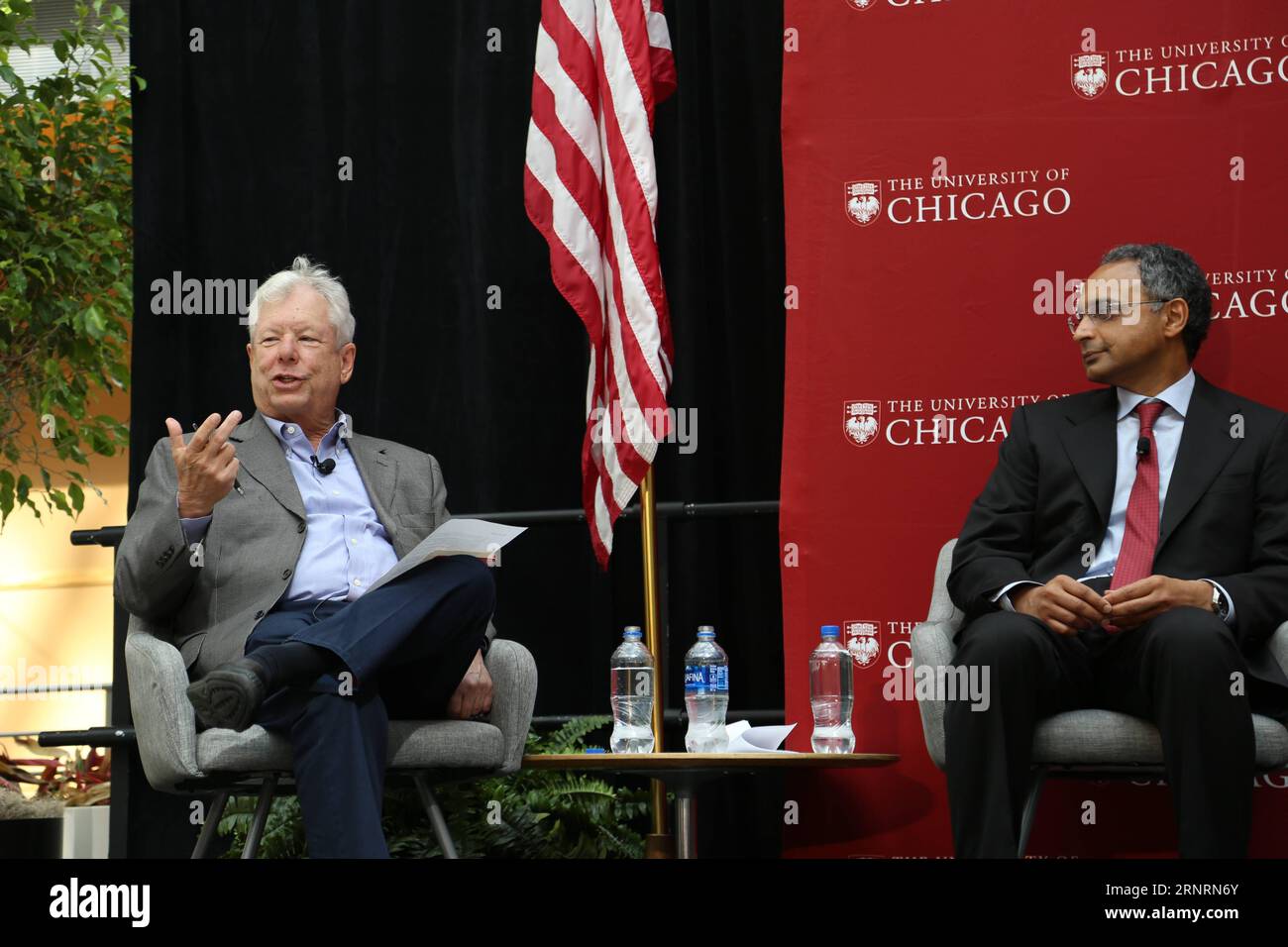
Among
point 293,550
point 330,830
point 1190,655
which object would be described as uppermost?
point 293,550

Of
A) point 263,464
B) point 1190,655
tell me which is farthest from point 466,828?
point 1190,655

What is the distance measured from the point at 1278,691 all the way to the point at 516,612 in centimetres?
204

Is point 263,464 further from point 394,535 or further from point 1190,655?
point 1190,655

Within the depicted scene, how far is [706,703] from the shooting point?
330cm

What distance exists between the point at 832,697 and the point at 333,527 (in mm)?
1213

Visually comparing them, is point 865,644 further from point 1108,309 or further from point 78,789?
point 78,789

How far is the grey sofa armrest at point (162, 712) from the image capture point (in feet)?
8.91

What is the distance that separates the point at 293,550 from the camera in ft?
9.89

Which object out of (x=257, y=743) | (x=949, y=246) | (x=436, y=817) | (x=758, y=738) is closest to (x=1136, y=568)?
(x=758, y=738)

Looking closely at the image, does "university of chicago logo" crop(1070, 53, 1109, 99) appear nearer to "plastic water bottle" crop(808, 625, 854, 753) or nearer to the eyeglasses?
the eyeglasses

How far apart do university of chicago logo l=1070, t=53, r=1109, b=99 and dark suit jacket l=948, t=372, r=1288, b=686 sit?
31.8 inches

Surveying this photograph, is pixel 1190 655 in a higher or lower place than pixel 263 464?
lower

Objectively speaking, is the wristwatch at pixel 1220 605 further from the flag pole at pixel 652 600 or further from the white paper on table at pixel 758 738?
the flag pole at pixel 652 600
